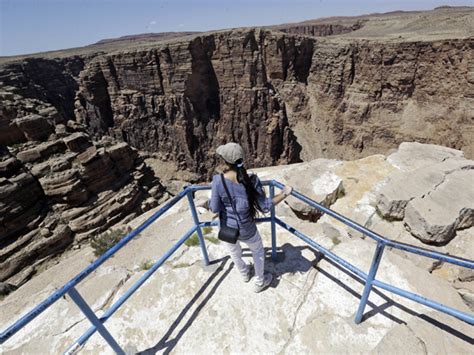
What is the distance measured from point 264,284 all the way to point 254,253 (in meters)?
0.55

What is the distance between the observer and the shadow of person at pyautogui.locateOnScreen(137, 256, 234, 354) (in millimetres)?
2701

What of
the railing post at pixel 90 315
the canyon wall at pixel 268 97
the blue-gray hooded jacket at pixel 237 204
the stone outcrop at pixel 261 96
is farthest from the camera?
the stone outcrop at pixel 261 96

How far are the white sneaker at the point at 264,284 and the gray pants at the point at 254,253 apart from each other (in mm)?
58

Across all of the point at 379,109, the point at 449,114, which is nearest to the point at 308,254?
the point at 449,114

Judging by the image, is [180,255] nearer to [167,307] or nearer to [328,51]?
[167,307]

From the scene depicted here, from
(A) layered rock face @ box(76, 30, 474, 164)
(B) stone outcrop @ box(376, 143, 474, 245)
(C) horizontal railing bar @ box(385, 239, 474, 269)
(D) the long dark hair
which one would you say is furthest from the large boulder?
(A) layered rock face @ box(76, 30, 474, 164)

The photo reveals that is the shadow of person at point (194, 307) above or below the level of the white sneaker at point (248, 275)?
below

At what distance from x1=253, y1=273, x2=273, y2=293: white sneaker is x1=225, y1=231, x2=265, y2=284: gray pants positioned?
0.06 meters

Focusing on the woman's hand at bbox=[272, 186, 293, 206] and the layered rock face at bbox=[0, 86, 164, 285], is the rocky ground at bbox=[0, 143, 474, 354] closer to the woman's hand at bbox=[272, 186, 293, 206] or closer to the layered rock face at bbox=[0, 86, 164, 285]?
the woman's hand at bbox=[272, 186, 293, 206]

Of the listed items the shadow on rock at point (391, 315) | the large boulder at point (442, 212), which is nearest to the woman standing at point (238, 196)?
the shadow on rock at point (391, 315)

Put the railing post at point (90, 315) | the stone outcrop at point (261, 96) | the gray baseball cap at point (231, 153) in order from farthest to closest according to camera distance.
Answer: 1. the stone outcrop at point (261, 96)
2. the gray baseball cap at point (231, 153)
3. the railing post at point (90, 315)

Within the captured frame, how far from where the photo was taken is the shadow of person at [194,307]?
8.86 feet

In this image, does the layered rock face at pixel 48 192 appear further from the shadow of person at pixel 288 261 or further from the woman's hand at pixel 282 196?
the woman's hand at pixel 282 196

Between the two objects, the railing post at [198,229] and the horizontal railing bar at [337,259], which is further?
the railing post at [198,229]
